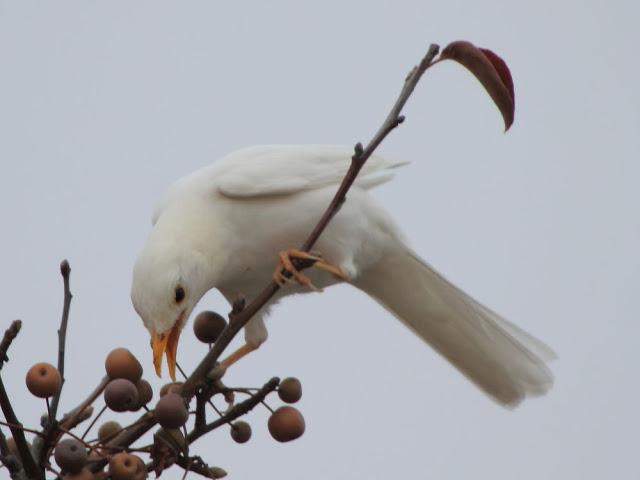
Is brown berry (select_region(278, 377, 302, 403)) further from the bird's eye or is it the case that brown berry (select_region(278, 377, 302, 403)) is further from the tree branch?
the bird's eye

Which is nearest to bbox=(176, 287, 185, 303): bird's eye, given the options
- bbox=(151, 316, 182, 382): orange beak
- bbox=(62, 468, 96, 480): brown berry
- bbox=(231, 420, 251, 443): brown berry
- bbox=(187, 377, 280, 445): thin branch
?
bbox=(151, 316, 182, 382): orange beak

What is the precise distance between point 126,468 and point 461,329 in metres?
3.31

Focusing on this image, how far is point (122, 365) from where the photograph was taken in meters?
3.15

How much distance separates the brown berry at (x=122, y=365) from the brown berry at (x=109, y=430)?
155mm

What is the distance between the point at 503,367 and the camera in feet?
18.3

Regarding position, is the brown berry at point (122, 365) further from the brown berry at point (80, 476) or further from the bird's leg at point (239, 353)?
the bird's leg at point (239, 353)

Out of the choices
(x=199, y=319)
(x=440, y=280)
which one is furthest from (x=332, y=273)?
(x=199, y=319)

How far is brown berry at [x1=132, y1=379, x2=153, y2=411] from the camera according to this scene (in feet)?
10.6

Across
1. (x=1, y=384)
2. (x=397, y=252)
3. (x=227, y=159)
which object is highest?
(x=227, y=159)

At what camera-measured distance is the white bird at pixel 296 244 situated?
477 cm

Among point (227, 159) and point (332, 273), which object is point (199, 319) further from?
point (227, 159)

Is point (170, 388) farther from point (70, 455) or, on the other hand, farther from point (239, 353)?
point (239, 353)

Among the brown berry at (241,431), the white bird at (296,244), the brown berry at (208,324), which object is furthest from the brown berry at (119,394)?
the white bird at (296,244)

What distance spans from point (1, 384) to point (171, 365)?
5.83 feet
